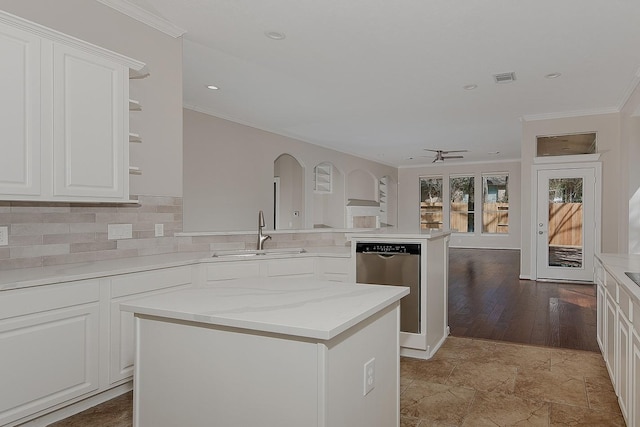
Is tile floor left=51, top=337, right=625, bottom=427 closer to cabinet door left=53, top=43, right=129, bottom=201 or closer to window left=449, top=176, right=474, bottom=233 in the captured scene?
cabinet door left=53, top=43, right=129, bottom=201

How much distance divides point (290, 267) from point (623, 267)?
7.67ft

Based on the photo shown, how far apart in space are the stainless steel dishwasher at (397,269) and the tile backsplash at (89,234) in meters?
1.15

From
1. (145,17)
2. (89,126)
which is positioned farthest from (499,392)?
(145,17)

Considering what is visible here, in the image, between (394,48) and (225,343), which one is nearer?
(225,343)

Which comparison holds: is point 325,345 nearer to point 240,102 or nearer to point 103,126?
point 103,126

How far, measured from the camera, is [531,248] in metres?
6.82

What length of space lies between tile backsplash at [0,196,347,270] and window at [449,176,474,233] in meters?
10.3

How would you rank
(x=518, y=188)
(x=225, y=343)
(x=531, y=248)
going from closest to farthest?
(x=225, y=343), (x=531, y=248), (x=518, y=188)

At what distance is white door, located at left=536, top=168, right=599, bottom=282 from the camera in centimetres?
649

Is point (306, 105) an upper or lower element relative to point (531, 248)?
upper

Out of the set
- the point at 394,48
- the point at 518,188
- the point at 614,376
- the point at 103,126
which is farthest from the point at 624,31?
the point at 518,188

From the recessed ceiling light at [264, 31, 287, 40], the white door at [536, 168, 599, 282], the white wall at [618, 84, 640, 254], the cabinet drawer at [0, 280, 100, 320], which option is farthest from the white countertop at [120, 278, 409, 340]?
the white door at [536, 168, 599, 282]

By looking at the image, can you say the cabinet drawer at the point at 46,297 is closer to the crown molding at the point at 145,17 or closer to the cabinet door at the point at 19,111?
Result: the cabinet door at the point at 19,111

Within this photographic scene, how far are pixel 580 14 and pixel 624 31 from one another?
615 millimetres
